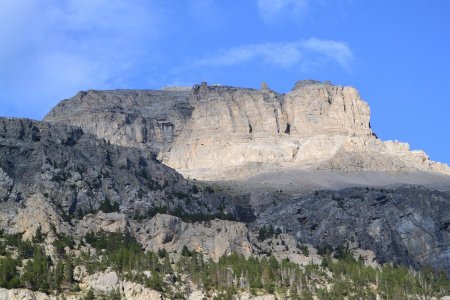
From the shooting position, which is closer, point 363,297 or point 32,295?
point 32,295

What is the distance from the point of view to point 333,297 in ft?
643

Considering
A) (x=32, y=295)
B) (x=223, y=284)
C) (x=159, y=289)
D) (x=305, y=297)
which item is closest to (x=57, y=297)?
(x=32, y=295)

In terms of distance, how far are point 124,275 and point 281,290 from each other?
2905cm

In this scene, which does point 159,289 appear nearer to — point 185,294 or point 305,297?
point 185,294

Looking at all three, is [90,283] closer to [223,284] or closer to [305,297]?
[223,284]

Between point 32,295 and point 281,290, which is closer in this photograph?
point 32,295

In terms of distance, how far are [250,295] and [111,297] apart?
25.3m

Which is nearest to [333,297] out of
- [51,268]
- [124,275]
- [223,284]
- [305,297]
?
[305,297]

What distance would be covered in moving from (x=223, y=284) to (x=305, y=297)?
1533 cm

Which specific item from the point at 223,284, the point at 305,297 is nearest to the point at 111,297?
the point at 223,284

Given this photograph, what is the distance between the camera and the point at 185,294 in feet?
639

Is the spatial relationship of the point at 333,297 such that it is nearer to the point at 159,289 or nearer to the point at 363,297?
the point at 363,297

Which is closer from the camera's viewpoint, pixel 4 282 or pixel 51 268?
pixel 4 282

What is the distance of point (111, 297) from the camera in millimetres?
187375
